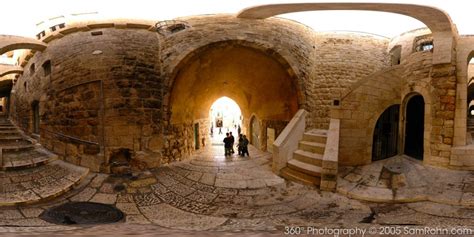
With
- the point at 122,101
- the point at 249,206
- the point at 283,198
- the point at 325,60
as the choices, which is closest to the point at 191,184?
the point at 249,206

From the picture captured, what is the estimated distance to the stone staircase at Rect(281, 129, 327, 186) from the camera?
5.06 m

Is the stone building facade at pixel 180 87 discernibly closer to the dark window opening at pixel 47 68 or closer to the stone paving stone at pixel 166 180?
the dark window opening at pixel 47 68

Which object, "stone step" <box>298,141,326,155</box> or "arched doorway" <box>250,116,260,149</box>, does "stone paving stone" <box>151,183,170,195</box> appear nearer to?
"stone step" <box>298,141,326,155</box>

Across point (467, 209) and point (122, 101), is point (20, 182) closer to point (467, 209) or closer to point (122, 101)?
point (122, 101)

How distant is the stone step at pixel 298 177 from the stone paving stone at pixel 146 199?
2855mm

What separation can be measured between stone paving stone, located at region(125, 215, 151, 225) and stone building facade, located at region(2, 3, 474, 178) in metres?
2.36

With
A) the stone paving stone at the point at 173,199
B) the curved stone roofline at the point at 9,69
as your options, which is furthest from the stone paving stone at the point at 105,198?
the curved stone roofline at the point at 9,69

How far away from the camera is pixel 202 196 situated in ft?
14.7

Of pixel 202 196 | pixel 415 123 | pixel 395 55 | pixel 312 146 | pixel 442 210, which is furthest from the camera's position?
pixel 395 55

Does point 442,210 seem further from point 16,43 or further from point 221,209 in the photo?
point 16,43

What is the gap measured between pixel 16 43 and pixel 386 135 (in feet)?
32.2

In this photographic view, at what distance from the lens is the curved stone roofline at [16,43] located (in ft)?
18.9

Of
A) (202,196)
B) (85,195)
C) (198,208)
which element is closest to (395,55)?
(202,196)

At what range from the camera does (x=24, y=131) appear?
8.45 m
